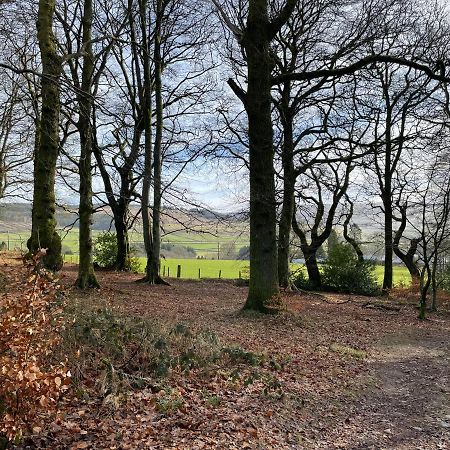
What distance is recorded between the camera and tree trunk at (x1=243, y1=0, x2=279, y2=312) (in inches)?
398

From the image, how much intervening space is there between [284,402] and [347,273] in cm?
1756

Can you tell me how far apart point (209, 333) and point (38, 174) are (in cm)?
540

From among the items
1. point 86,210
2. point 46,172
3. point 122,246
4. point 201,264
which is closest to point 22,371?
point 46,172

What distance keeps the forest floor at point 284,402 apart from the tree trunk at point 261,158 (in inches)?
39.7

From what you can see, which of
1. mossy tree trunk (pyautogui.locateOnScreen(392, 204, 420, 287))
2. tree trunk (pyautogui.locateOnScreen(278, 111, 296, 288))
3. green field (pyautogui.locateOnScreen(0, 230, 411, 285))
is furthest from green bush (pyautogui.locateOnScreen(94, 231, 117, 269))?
mossy tree trunk (pyautogui.locateOnScreen(392, 204, 420, 287))

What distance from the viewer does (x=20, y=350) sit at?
10.3 feet

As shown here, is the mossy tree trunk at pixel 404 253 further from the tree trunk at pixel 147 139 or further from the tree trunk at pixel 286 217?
the tree trunk at pixel 147 139

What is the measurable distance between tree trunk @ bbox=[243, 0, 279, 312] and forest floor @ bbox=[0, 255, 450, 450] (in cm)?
101

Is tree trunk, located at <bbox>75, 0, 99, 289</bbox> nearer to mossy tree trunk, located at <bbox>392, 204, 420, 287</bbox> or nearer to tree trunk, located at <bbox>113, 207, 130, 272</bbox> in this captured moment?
tree trunk, located at <bbox>113, 207, 130, 272</bbox>

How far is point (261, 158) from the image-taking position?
10.2 metres

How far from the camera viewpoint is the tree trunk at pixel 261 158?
10.1 m

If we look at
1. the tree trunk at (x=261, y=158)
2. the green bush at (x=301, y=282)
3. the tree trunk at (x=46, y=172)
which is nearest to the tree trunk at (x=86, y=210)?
the tree trunk at (x=46, y=172)

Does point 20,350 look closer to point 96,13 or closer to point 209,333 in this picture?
point 209,333

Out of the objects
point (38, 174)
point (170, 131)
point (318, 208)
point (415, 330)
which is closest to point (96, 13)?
point (170, 131)
